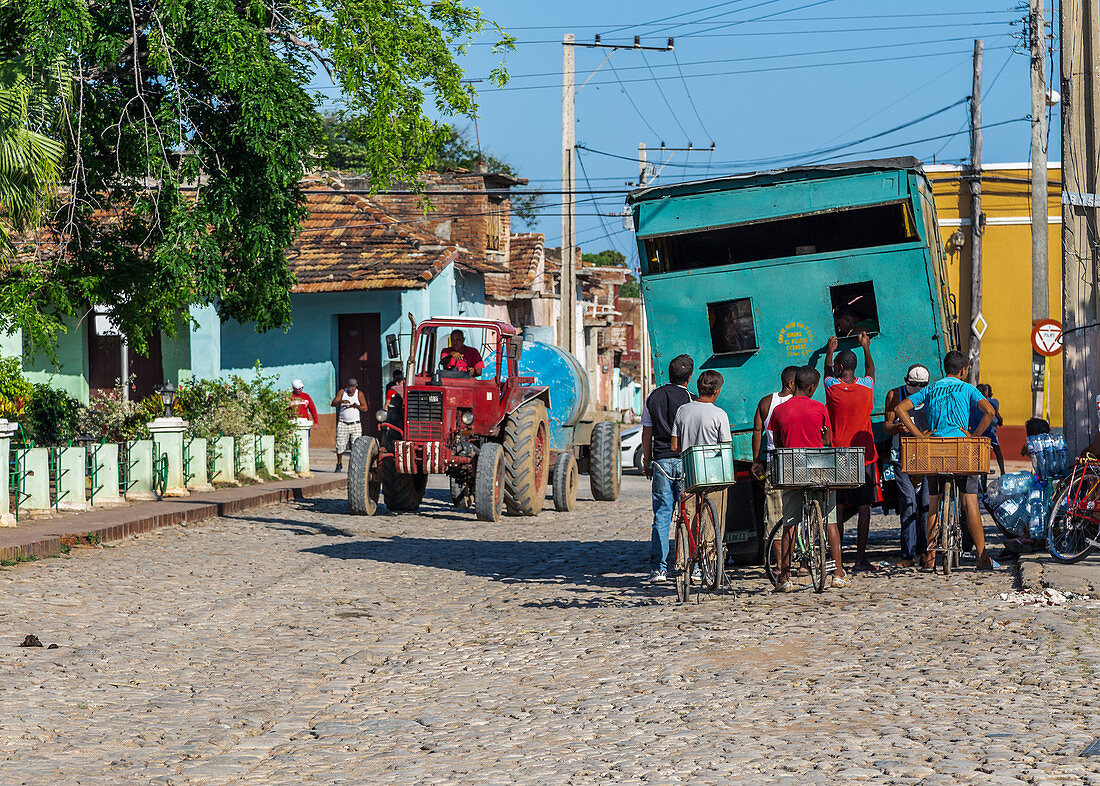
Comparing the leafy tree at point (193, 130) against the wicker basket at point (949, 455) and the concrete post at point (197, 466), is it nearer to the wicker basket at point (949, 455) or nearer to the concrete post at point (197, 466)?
the concrete post at point (197, 466)

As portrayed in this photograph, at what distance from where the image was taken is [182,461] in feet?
63.4

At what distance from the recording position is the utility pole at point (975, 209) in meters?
32.4

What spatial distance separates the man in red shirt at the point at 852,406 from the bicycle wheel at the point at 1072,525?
1.57 meters

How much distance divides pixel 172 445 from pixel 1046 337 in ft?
43.7

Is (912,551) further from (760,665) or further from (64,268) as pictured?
(64,268)

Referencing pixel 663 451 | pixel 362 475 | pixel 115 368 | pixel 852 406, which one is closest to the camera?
pixel 852 406

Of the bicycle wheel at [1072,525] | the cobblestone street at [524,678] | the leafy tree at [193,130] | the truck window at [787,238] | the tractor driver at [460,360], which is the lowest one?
the cobblestone street at [524,678]

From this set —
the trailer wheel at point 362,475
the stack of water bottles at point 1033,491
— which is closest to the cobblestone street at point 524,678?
the stack of water bottles at point 1033,491

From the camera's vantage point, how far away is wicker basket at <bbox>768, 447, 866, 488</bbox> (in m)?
10.2

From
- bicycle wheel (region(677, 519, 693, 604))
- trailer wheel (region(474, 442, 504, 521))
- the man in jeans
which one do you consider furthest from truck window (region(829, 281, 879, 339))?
trailer wheel (region(474, 442, 504, 521))

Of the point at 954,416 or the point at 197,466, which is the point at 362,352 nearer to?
the point at 197,466

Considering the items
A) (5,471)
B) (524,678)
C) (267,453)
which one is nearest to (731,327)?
(524,678)

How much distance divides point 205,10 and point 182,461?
6.52 metres

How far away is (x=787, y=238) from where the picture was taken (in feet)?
38.9
